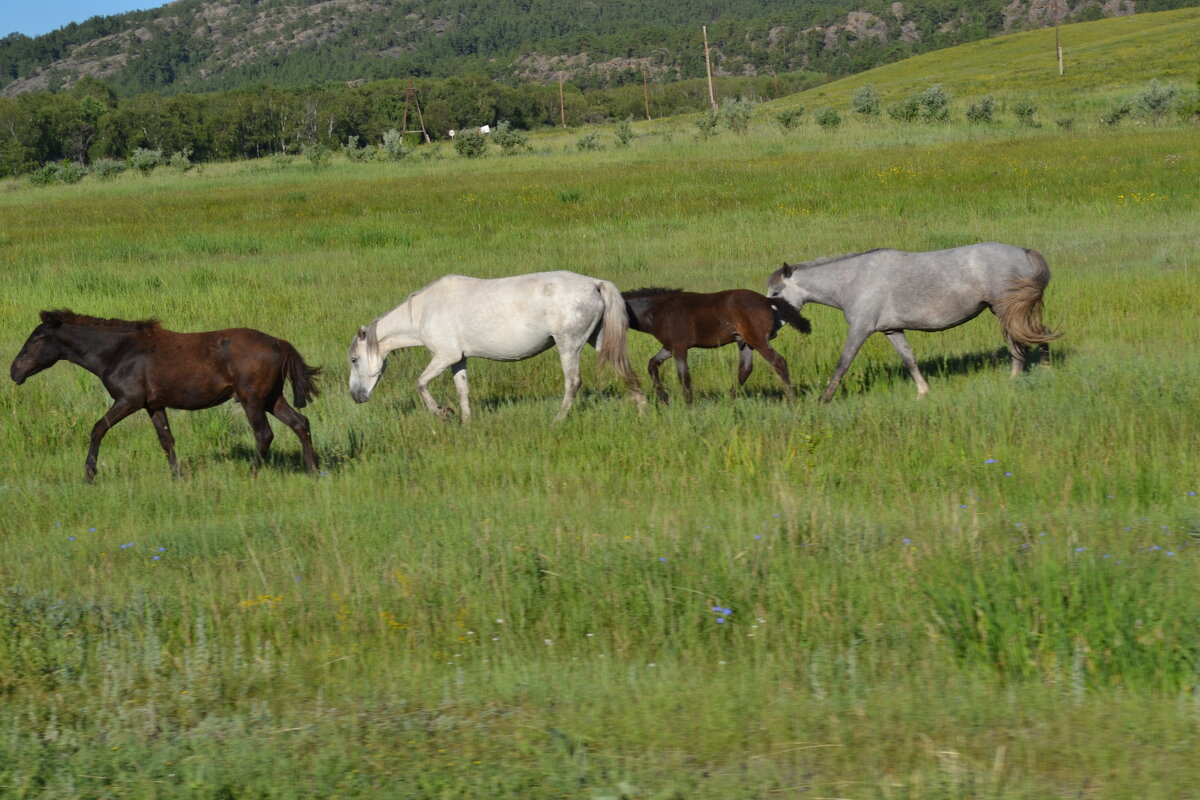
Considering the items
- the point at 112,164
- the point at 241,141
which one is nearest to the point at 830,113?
the point at 112,164

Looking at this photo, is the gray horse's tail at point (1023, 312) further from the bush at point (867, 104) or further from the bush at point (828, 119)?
the bush at point (867, 104)

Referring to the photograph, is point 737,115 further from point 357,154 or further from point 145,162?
point 145,162

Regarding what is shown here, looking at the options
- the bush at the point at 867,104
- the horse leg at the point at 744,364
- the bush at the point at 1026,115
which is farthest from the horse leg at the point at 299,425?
the bush at the point at 867,104

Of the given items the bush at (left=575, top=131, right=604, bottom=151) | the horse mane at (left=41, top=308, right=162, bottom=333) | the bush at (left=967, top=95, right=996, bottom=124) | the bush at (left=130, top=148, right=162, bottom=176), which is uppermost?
the bush at (left=130, top=148, right=162, bottom=176)

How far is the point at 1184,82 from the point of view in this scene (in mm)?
61656

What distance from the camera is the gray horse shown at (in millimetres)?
10906

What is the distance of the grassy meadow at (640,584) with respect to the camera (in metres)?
4.23

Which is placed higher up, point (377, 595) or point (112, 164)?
point (112, 164)

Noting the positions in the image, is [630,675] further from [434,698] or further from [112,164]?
[112,164]

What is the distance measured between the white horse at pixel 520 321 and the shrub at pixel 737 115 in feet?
138

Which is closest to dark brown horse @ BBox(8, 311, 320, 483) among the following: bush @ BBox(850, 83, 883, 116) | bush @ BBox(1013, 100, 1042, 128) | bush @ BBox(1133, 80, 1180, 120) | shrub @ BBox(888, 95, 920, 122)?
bush @ BBox(1013, 100, 1042, 128)

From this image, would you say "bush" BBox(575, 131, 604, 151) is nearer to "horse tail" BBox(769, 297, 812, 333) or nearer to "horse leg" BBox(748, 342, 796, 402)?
"horse tail" BBox(769, 297, 812, 333)

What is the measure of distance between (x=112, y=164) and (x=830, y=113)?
38.8m

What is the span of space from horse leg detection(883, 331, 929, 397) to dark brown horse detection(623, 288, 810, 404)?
94 centimetres
